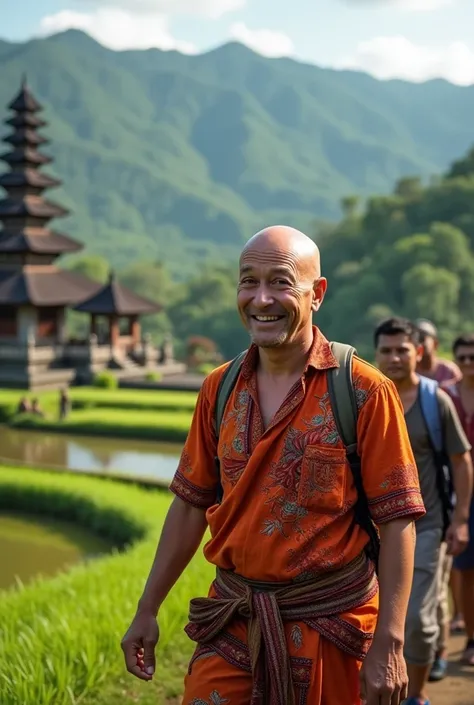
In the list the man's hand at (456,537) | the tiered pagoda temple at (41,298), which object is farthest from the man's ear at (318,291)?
the tiered pagoda temple at (41,298)

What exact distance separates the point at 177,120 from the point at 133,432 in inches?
7322

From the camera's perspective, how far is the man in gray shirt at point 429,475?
4051mm

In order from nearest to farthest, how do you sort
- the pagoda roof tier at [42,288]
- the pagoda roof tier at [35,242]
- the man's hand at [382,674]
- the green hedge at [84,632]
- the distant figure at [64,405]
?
the man's hand at [382,674] → the green hedge at [84,632] → the distant figure at [64,405] → the pagoda roof tier at [42,288] → the pagoda roof tier at [35,242]

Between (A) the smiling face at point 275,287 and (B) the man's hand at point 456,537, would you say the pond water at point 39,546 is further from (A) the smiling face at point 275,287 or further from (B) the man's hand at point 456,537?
(A) the smiling face at point 275,287

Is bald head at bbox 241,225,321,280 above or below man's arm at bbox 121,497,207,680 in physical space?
above

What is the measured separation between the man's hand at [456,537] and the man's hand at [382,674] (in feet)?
6.10

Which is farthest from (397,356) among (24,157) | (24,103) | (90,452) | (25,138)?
(24,103)

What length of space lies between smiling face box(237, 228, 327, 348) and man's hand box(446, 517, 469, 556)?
75.4 inches

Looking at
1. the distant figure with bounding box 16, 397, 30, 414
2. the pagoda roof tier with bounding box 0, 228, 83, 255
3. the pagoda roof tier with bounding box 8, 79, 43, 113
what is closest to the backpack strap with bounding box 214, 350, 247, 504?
the distant figure with bounding box 16, 397, 30, 414

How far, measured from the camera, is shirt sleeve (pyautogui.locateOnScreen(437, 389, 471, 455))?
4.09 metres

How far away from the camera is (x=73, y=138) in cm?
17738

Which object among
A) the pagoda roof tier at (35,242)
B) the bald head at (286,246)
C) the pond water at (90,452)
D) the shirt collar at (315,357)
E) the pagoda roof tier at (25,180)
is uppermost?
the pagoda roof tier at (25,180)

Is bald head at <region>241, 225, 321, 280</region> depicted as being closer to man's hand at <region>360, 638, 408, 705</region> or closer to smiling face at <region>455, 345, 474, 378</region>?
man's hand at <region>360, 638, 408, 705</region>

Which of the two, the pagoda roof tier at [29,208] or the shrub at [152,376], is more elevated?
the pagoda roof tier at [29,208]
